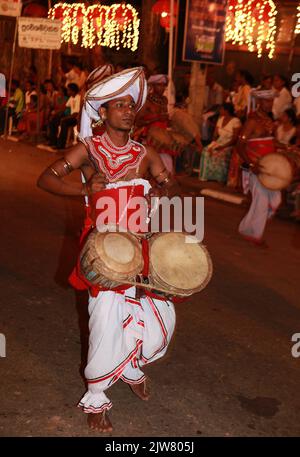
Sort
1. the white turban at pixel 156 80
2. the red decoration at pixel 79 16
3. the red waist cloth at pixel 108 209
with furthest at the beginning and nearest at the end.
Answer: the red decoration at pixel 79 16 < the white turban at pixel 156 80 < the red waist cloth at pixel 108 209

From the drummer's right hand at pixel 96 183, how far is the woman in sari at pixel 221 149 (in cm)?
957

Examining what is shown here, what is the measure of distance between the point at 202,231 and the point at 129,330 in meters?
5.57

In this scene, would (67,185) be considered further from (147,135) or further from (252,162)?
(147,135)

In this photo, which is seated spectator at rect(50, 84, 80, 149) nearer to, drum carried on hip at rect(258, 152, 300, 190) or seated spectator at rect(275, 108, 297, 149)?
seated spectator at rect(275, 108, 297, 149)

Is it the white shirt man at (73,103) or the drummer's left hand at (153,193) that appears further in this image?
the white shirt man at (73,103)

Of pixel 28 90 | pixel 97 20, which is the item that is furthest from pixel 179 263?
pixel 97 20

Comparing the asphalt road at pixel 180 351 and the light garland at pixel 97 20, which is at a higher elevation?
the light garland at pixel 97 20

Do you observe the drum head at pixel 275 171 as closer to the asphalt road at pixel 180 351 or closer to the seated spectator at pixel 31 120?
the asphalt road at pixel 180 351

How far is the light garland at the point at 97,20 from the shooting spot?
69.2 feet

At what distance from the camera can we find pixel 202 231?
957 centimetres

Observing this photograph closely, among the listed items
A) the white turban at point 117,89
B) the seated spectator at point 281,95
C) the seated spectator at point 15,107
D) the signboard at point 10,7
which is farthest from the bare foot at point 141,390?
the seated spectator at point 15,107

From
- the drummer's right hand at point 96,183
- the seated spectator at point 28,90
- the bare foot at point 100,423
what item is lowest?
the bare foot at point 100,423

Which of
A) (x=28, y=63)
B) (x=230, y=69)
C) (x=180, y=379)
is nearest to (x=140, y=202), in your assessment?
(x=180, y=379)

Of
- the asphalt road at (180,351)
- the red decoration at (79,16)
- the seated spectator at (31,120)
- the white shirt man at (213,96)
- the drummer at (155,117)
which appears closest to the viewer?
the asphalt road at (180,351)
